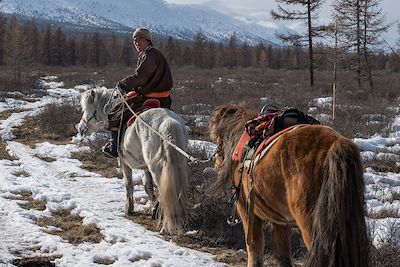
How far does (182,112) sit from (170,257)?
11.8 metres

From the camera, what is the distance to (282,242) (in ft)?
13.4

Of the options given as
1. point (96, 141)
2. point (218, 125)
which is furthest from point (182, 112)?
point (218, 125)

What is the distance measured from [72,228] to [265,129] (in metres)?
3.36

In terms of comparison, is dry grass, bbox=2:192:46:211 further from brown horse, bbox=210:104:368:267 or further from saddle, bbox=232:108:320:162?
brown horse, bbox=210:104:368:267

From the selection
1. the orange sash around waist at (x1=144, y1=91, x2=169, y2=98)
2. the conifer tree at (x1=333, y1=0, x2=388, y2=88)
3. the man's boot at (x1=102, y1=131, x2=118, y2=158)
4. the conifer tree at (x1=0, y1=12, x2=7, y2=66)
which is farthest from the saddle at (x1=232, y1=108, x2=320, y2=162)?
the conifer tree at (x1=0, y1=12, x2=7, y2=66)

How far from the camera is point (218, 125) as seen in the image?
4.25 metres

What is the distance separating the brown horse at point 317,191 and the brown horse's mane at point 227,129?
452mm

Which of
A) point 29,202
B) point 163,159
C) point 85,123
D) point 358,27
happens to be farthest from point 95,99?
point 358,27

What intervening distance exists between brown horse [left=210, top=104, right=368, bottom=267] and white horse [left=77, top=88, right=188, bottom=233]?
199cm

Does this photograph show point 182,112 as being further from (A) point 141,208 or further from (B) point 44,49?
(B) point 44,49

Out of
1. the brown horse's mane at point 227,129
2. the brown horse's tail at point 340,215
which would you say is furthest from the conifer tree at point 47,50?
the brown horse's tail at point 340,215

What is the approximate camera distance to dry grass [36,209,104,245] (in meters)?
5.43

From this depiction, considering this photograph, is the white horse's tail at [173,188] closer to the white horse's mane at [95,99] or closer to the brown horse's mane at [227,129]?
the brown horse's mane at [227,129]

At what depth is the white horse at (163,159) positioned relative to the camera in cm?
543
